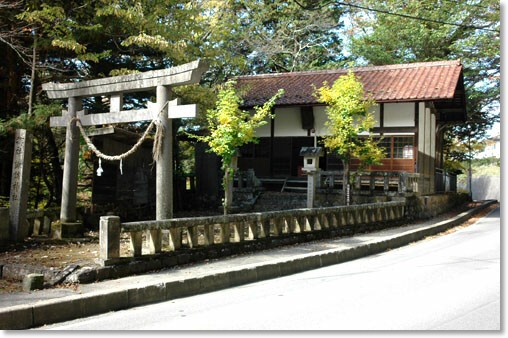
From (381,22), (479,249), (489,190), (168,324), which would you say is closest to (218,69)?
(381,22)

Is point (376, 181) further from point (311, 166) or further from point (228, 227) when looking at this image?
point (228, 227)

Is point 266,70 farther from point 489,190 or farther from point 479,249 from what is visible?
point 489,190

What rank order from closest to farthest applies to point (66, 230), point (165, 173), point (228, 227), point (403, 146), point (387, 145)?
point (165, 173) < point (228, 227) < point (66, 230) < point (403, 146) < point (387, 145)

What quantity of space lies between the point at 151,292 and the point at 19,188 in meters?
5.27

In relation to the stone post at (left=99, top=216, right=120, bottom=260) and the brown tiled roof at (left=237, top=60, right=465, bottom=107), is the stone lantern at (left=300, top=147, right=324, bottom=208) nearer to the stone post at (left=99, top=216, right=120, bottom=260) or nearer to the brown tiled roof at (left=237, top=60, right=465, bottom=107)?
the brown tiled roof at (left=237, top=60, right=465, bottom=107)

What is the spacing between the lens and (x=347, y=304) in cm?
622

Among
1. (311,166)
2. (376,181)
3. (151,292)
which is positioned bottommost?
(151,292)

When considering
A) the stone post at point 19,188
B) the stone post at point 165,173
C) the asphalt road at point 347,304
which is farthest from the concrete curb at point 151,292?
the stone post at point 19,188

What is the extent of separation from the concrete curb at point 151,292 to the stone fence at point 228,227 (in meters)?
1.16

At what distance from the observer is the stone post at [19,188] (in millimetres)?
10203

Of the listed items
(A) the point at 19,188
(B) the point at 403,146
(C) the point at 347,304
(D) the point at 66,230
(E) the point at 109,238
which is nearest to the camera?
(C) the point at 347,304

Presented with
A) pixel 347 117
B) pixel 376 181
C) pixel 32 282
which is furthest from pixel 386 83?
pixel 32 282

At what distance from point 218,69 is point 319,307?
17034mm

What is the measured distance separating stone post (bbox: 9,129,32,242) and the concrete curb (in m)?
5.00
